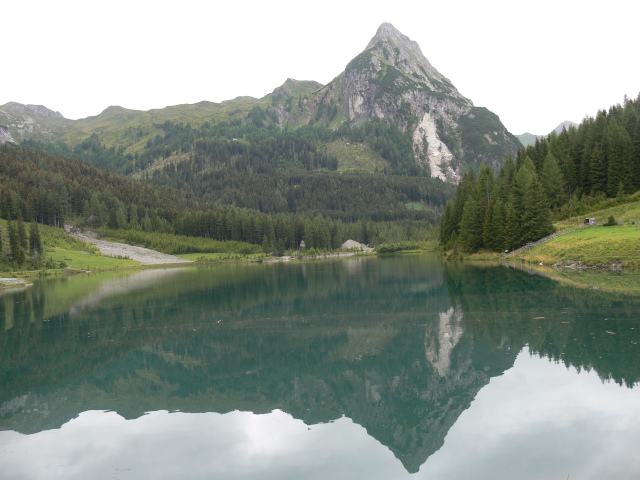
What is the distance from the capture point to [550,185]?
78.8 m

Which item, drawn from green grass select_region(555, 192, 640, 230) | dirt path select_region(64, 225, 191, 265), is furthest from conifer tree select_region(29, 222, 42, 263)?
green grass select_region(555, 192, 640, 230)

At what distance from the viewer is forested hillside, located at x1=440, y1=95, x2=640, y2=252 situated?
69125 mm

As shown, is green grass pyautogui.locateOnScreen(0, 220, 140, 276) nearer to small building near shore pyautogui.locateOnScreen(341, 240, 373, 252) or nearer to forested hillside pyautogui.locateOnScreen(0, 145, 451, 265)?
forested hillside pyautogui.locateOnScreen(0, 145, 451, 265)

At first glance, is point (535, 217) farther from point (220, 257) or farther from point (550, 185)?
point (220, 257)

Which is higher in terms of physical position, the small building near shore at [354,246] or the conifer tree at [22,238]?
the conifer tree at [22,238]

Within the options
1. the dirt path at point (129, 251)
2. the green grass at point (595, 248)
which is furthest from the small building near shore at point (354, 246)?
the green grass at point (595, 248)

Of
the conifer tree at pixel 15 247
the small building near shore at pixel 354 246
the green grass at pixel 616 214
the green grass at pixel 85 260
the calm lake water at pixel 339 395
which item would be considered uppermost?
the conifer tree at pixel 15 247

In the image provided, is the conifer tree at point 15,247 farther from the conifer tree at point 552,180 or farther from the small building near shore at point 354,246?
the conifer tree at point 552,180

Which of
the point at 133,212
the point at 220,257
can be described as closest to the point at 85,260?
the point at 220,257

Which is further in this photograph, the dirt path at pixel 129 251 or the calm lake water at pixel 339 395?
the dirt path at pixel 129 251

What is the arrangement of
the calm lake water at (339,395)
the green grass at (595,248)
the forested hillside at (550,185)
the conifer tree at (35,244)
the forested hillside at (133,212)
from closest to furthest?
the calm lake water at (339,395), the green grass at (595,248), the forested hillside at (550,185), the conifer tree at (35,244), the forested hillside at (133,212)

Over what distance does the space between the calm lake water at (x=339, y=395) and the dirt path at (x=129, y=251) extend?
96.6 m

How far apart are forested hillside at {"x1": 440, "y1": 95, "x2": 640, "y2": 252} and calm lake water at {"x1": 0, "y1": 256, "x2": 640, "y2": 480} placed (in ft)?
140

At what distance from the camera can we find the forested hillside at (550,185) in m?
69.1
